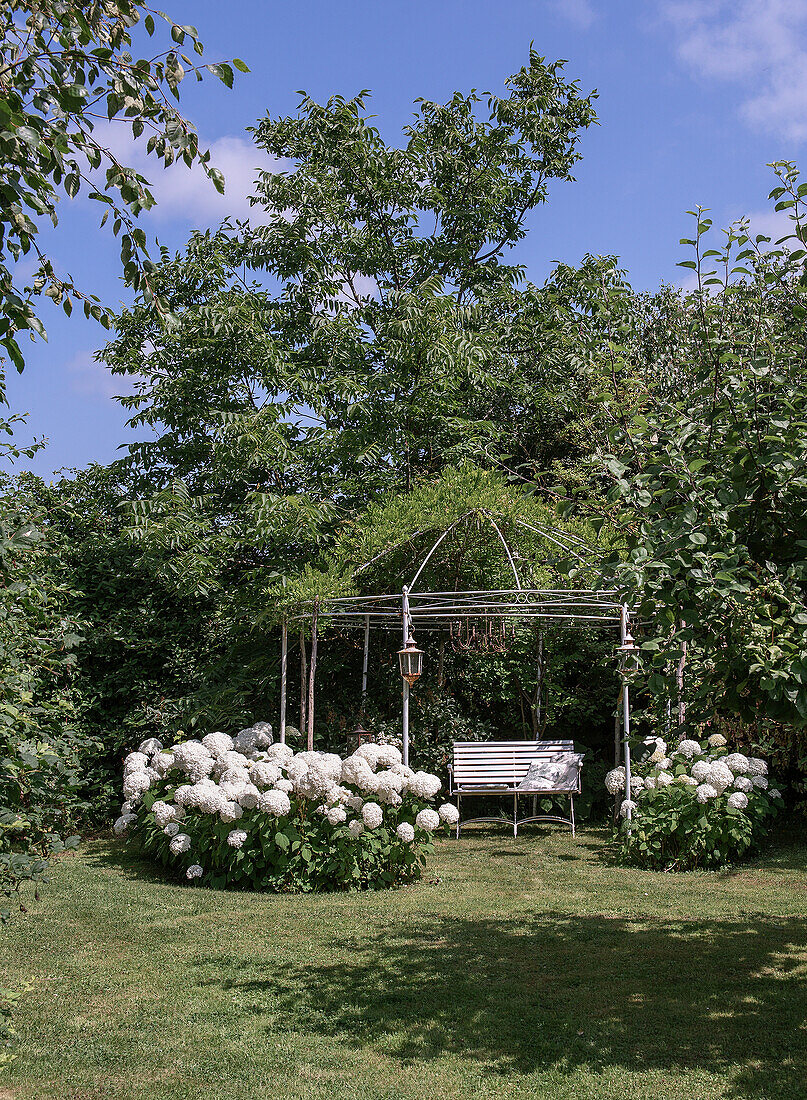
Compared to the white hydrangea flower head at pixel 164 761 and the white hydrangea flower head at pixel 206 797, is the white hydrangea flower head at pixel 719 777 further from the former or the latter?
the white hydrangea flower head at pixel 164 761

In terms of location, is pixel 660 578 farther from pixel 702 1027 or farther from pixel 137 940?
pixel 137 940

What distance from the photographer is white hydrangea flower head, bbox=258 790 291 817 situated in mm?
6566

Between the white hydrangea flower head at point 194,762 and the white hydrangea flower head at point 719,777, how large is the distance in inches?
161

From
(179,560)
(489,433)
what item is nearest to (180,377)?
(179,560)

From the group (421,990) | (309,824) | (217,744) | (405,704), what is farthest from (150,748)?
(421,990)

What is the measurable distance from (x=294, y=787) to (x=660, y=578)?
13.0 ft

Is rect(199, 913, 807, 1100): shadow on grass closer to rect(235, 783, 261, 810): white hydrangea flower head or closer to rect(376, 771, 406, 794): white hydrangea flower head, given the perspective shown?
rect(376, 771, 406, 794): white hydrangea flower head

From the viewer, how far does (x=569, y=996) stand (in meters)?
A: 4.57

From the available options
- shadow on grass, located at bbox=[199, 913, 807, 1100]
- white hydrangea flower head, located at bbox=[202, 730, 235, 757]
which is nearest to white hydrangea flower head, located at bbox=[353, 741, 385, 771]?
white hydrangea flower head, located at bbox=[202, 730, 235, 757]

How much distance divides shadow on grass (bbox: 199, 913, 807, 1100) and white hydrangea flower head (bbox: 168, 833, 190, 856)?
1931 mm

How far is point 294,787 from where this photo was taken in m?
6.82

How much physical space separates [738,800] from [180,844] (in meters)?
4.46

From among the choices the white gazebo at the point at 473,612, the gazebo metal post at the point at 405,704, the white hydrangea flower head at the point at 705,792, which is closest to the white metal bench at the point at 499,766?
the white gazebo at the point at 473,612

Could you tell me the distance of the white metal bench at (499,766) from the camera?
9.20m
